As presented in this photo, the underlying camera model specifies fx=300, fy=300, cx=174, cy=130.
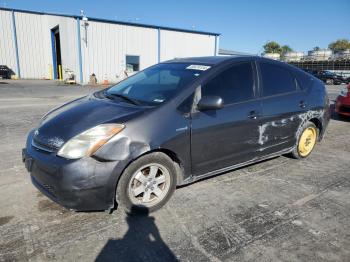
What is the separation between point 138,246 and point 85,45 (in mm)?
23122

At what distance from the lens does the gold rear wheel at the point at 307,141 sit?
4.84m

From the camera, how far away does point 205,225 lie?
294 centimetres

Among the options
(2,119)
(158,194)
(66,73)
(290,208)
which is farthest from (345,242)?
(66,73)

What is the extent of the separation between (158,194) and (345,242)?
1812 mm

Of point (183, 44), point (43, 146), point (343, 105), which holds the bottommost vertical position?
point (343, 105)

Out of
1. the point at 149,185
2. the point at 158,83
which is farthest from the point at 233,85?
the point at 149,185

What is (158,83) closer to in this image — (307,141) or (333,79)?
(307,141)

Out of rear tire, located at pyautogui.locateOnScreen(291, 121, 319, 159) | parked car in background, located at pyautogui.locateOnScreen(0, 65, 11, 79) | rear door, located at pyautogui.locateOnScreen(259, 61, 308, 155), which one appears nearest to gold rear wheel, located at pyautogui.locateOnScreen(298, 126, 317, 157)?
rear tire, located at pyautogui.locateOnScreen(291, 121, 319, 159)

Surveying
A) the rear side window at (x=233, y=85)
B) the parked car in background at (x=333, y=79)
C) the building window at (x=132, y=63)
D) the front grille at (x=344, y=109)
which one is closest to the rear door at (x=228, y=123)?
the rear side window at (x=233, y=85)

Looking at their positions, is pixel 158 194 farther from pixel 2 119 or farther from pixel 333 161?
pixel 2 119

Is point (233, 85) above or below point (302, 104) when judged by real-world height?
above

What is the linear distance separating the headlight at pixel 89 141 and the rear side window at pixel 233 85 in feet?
3.84

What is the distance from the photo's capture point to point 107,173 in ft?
9.00

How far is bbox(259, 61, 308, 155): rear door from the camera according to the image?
4.03 m
